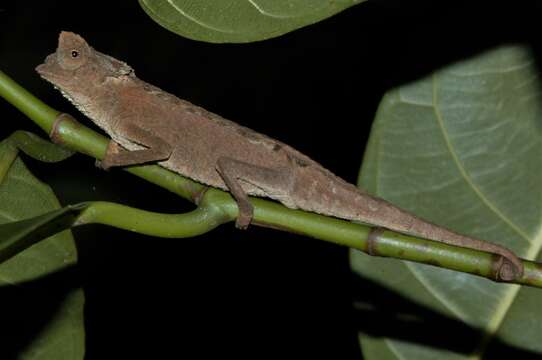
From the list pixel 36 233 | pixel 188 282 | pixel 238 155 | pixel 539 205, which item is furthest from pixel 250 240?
pixel 36 233

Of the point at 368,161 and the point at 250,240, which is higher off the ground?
the point at 368,161

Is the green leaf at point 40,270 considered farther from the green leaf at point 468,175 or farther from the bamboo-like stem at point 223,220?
the green leaf at point 468,175

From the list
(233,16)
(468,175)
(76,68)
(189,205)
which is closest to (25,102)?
(233,16)

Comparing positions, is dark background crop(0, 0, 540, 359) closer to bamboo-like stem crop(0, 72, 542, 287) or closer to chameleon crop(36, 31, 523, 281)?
chameleon crop(36, 31, 523, 281)

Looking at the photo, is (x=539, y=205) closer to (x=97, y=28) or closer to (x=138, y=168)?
(x=138, y=168)

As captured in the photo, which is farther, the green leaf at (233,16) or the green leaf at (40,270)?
the green leaf at (40,270)

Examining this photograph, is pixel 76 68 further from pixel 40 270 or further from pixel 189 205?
pixel 189 205

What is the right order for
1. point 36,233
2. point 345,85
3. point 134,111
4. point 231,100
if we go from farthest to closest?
1. point 345,85
2. point 231,100
3. point 134,111
4. point 36,233

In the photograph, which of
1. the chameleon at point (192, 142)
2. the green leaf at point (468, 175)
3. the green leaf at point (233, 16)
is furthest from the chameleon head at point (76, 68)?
the green leaf at point (468, 175)
